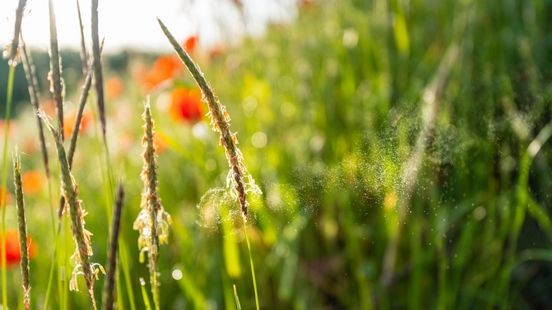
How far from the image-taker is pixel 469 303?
115 cm

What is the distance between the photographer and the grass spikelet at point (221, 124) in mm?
311

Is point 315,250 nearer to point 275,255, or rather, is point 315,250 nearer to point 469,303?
point 275,255

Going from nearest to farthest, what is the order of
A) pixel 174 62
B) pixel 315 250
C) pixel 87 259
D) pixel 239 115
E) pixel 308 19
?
pixel 87 259, pixel 315 250, pixel 239 115, pixel 174 62, pixel 308 19

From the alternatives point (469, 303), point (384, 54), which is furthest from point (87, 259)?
point (384, 54)

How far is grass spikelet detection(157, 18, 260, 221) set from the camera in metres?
0.31

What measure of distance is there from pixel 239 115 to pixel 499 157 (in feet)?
2.32

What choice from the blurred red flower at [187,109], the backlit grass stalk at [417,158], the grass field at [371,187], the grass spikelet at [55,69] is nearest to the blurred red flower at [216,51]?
the grass field at [371,187]

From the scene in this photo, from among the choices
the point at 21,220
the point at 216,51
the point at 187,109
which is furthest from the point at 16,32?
the point at 216,51

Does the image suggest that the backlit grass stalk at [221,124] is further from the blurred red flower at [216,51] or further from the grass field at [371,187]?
the blurred red flower at [216,51]

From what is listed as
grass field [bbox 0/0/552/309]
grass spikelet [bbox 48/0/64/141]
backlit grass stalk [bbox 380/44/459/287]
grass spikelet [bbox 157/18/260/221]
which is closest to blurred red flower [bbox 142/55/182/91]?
grass field [bbox 0/0/552/309]

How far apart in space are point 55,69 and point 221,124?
16cm

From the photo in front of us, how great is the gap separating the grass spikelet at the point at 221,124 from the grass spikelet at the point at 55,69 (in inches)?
4.8

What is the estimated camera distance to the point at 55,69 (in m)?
0.42

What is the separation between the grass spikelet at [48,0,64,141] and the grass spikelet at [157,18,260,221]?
121 millimetres
